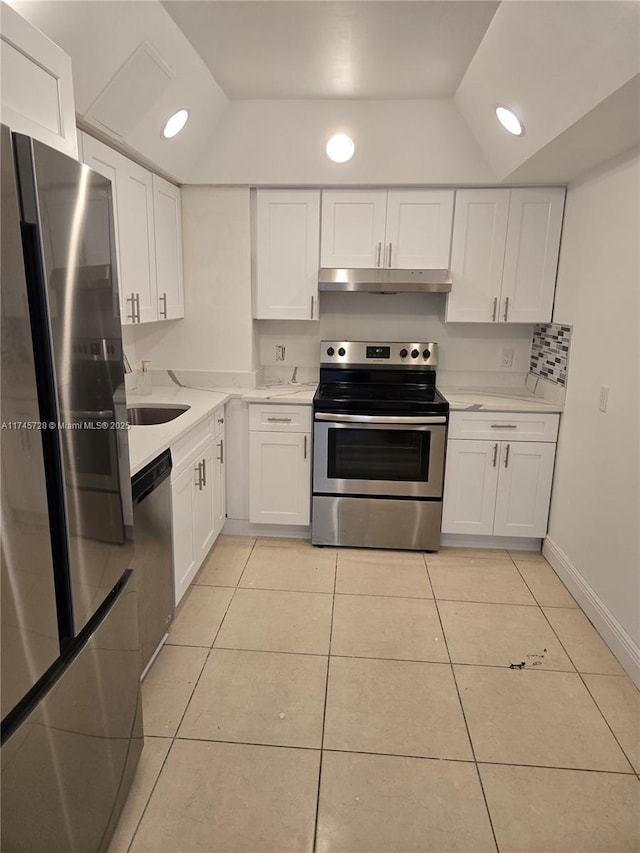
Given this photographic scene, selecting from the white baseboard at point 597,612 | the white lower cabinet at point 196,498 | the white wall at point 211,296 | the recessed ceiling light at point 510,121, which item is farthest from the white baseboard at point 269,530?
the recessed ceiling light at point 510,121

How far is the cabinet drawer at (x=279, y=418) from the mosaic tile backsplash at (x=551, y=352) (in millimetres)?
1532

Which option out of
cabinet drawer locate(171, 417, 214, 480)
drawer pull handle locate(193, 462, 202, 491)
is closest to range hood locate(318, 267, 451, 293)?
cabinet drawer locate(171, 417, 214, 480)

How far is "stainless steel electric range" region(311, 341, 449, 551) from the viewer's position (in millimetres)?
3232

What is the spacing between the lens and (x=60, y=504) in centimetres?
121

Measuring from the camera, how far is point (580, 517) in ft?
9.41

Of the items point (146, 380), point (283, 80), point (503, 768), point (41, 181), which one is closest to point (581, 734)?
point (503, 768)

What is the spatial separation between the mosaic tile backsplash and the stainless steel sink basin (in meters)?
2.24

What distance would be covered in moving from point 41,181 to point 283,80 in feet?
7.21

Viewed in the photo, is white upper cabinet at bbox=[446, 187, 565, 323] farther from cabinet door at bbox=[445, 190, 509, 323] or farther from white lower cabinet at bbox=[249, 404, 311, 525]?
white lower cabinet at bbox=[249, 404, 311, 525]

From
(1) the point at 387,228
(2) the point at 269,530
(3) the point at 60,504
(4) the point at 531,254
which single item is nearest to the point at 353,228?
(1) the point at 387,228

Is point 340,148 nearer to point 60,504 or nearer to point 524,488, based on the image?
point 524,488

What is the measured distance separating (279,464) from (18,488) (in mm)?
2351

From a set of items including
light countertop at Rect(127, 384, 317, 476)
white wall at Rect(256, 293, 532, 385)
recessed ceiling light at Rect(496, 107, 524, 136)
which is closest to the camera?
light countertop at Rect(127, 384, 317, 476)

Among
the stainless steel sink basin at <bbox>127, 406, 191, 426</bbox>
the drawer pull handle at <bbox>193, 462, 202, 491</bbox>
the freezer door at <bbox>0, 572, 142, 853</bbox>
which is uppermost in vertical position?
the stainless steel sink basin at <bbox>127, 406, 191, 426</bbox>
